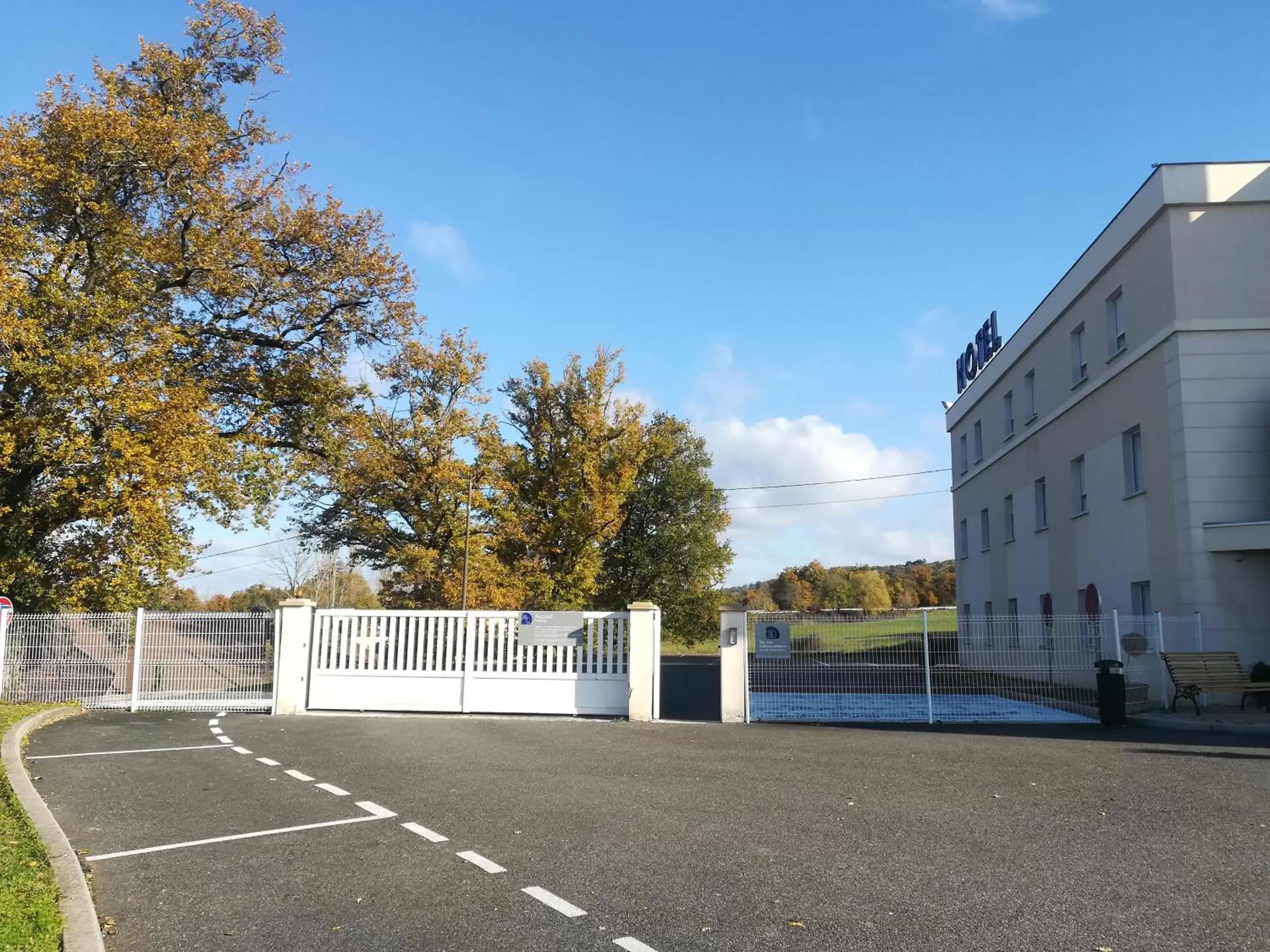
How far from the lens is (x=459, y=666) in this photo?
54.0ft

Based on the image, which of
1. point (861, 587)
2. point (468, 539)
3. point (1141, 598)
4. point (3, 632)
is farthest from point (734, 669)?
point (861, 587)

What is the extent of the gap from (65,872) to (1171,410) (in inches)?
716

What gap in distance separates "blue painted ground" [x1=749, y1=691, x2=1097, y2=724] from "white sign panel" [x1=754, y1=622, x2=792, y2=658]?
0.71 m

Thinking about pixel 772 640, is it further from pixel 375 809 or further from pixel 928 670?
pixel 375 809

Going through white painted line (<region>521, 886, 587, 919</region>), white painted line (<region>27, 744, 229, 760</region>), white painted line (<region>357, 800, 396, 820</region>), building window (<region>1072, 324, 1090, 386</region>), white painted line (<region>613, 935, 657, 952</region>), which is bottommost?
white painted line (<region>27, 744, 229, 760</region>)

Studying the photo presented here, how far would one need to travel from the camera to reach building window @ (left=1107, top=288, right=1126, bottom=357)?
66.2ft

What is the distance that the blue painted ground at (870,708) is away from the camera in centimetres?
1498

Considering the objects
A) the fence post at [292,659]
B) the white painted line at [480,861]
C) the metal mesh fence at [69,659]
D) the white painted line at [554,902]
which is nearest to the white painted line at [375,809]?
the white painted line at [480,861]

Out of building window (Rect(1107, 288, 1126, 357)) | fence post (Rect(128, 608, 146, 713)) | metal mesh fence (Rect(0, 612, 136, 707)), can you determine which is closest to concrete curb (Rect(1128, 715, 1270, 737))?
building window (Rect(1107, 288, 1126, 357))

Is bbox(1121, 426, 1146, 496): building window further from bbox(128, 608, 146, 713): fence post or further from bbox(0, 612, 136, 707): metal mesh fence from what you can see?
bbox(0, 612, 136, 707): metal mesh fence

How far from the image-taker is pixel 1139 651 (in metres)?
16.1

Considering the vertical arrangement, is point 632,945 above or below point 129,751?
above

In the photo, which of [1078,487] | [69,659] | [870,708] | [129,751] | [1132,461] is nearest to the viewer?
[129,751]

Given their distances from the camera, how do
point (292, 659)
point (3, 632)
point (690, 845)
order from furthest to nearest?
point (3, 632) → point (292, 659) → point (690, 845)
